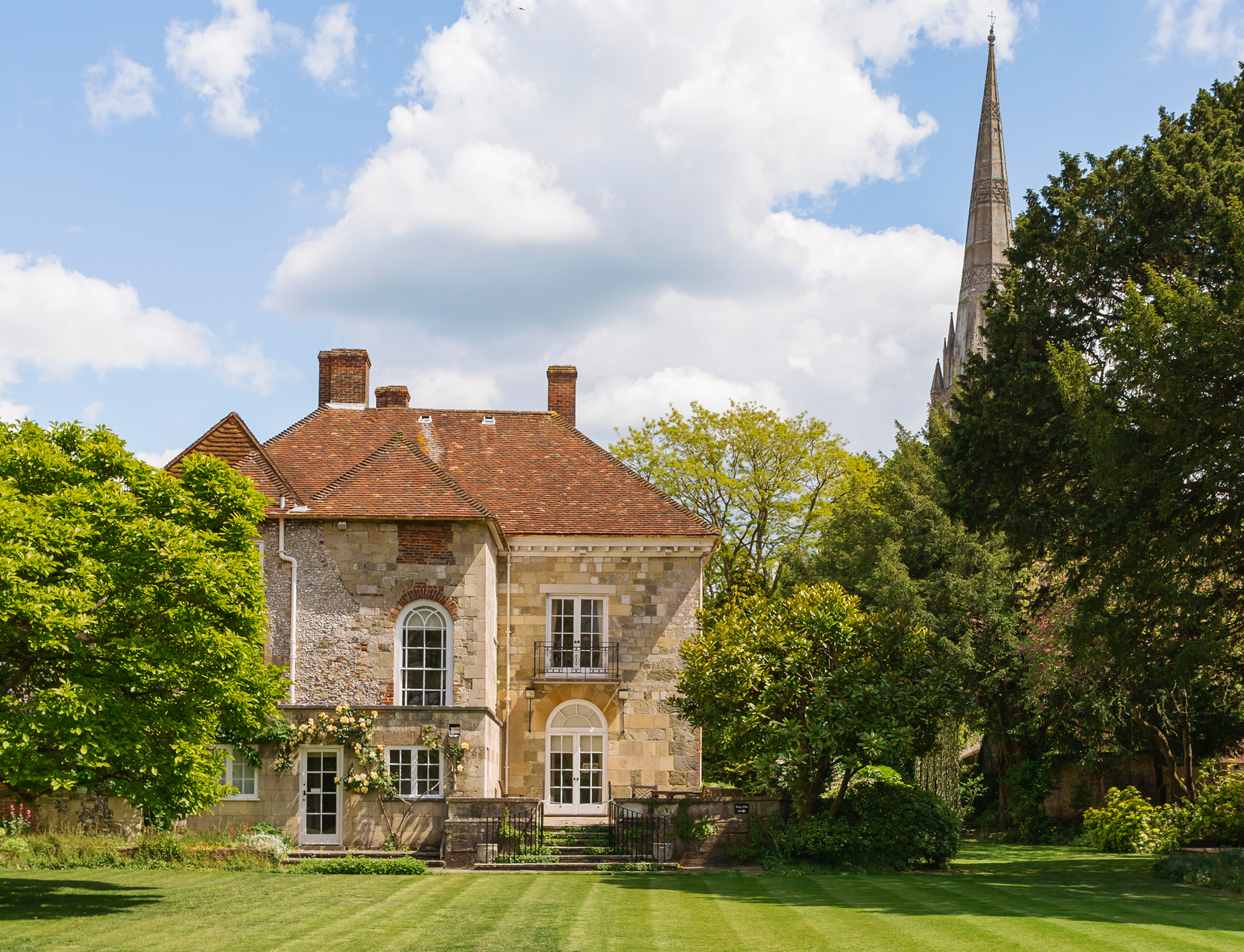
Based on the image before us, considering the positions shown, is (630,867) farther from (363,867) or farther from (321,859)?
(321,859)

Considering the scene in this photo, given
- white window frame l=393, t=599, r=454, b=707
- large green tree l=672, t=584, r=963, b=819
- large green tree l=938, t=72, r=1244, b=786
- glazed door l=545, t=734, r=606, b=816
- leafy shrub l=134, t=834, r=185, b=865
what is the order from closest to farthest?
large green tree l=938, t=72, r=1244, b=786 < leafy shrub l=134, t=834, r=185, b=865 < large green tree l=672, t=584, r=963, b=819 < white window frame l=393, t=599, r=454, b=707 < glazed door l=545, t=734, r=606, b=816

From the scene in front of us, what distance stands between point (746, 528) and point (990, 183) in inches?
2481

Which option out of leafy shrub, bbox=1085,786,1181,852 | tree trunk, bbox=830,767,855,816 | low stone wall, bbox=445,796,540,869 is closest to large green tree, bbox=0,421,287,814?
low stone wall, bbox=445,796,540,869

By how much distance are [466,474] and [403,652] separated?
6.50 metres

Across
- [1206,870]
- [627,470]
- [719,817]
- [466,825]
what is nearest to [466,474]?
[627,470]

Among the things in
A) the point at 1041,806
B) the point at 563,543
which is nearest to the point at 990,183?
the point at 1041,806

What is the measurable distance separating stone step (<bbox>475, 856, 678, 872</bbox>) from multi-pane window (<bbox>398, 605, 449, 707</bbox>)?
3917 millimetres

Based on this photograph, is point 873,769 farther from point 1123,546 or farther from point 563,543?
point 563,543

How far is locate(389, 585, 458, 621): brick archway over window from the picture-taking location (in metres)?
23.5

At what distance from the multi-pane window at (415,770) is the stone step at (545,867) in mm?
2564

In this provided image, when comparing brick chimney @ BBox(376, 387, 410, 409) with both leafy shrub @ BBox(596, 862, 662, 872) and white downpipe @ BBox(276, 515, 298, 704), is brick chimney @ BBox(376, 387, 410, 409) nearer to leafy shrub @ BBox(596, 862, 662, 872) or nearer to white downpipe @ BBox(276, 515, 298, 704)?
white downpipe @ BBox(276, 515, 298, 704)

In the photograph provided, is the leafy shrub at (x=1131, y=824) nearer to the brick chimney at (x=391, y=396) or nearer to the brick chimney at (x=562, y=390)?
the brick chimney at (x=562, y=390)

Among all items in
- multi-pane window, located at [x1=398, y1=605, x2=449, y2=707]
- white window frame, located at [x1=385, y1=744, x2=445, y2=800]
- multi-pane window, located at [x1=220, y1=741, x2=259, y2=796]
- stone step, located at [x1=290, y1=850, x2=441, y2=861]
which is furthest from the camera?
multi-pane window, located at [x1=398, y1=605, x2=449, y2=707]

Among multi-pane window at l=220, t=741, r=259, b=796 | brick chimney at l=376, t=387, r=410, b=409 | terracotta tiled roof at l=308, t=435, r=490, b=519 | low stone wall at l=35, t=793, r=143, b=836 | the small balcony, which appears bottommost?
low stone wall at l=35, t=793, r=143, b=836
